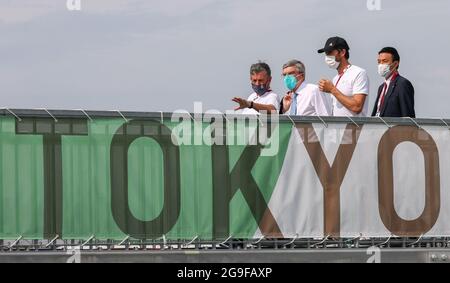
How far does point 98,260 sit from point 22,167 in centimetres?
127

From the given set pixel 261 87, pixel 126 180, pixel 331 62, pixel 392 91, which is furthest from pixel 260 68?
pixel 126 180

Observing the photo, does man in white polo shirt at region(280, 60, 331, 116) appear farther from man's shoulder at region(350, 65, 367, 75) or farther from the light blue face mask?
man's shoulder at region(350, 65, 367, 75)

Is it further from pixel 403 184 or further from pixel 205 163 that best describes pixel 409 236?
pixel 205 163

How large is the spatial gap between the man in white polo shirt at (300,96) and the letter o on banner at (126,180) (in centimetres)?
226

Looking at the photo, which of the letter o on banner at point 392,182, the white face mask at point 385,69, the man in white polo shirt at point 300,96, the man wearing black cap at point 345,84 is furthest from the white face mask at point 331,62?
the letter o on banner at point 392,182

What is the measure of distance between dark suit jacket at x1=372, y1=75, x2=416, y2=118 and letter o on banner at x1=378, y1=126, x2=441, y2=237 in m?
0.55

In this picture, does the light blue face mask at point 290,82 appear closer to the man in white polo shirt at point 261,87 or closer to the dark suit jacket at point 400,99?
the man in white polo shirt at point 261,87

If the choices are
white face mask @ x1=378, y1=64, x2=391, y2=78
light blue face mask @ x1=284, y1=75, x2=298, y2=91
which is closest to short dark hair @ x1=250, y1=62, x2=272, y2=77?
light blue face mask @ x1=284, y1=75, x2=298, y2=91

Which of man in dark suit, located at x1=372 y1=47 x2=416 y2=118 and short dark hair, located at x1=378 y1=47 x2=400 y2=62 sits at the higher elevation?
short dark hair, located at x1=378 y1=47 x2=400 y2=62

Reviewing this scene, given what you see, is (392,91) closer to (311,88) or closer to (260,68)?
(311,88)

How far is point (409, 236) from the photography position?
1317cm

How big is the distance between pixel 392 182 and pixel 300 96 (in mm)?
1688

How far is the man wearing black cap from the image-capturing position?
13461 millimetres
